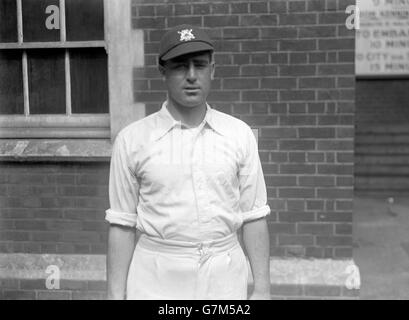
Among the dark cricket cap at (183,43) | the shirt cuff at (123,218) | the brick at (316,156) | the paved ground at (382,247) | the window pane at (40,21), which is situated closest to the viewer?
the dark cricket cap at (183,43)

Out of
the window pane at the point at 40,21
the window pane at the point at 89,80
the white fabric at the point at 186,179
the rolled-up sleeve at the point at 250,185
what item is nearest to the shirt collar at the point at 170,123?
the white fabric at the point at 186,179

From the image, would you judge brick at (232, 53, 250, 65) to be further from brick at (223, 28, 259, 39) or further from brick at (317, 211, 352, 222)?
brick at (317, 211, 352, 222)

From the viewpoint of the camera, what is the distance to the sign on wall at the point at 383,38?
9.04 meters

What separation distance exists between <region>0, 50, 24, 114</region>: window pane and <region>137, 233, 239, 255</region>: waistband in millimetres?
2747

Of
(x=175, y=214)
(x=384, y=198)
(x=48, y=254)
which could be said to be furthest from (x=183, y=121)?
(x=384, y=198)

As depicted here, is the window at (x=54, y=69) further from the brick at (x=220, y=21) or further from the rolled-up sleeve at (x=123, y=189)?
the rolled-up sleeve at (x=123, y=189)

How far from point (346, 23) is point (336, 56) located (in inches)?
9.5

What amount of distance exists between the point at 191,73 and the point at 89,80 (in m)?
2.42

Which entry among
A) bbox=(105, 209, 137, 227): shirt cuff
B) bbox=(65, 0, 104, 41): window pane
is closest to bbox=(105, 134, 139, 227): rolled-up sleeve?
bbox=(105, 209, 137, 227): shirt cuff

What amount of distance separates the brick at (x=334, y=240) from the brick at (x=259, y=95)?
3.61 ft

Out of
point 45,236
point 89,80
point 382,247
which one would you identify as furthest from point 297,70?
point 382,247

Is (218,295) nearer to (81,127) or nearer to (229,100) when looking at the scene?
(229,100)

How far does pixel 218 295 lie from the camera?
2156 millimetres

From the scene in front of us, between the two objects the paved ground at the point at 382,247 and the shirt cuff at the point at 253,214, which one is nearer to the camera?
the shirt cuff at the point at 253,214
